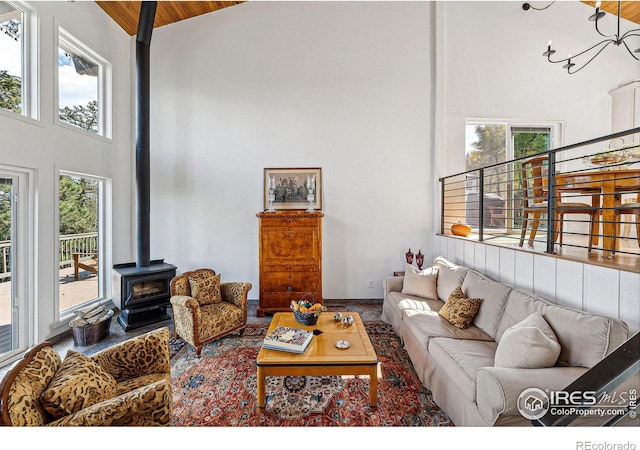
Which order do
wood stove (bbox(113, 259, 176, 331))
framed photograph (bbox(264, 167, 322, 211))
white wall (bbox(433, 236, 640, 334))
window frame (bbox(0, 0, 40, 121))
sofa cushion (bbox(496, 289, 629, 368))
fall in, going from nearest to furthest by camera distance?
sofa cushion (bbox(496, 289, 629, 368)) → white wall (bbox(433, 236, 640, 334)) → window frame (bbox(0, 0, 40, 121)) → wood stove (bbox(113, 259, 176, 331)) → framed photograph (bbox(264, 167, 322, 211))

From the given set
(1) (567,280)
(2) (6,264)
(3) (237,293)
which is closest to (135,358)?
(3) (237,293)

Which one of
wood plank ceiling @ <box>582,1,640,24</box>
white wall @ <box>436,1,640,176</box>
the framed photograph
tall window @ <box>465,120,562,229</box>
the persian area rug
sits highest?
wood plank ceiling @ <box>582,1,640,24</box>

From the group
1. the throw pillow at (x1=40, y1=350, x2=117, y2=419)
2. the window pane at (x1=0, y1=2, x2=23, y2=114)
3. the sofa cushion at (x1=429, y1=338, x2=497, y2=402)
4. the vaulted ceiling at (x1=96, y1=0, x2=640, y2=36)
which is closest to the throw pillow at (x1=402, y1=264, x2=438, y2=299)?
the sofa cushion at (x1=429, y1=338, x2=497, y2=402)

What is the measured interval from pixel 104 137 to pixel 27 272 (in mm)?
2033

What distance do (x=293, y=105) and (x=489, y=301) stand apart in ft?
12.5

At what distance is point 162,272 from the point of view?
12.0 ft

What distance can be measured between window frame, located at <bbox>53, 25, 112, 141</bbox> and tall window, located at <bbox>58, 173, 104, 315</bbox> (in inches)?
26.7

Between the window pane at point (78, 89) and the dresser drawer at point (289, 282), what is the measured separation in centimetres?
323

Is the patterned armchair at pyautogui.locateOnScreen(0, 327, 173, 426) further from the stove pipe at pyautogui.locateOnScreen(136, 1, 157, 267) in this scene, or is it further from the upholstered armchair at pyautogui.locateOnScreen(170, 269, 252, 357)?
the stove pipe at pyautogui.locateOnScreen(136, 1, 157, 267)

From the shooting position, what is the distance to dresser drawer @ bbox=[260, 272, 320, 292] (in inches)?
153

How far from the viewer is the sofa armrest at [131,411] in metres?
1.28

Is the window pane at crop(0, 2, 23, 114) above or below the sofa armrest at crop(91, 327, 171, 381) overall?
above

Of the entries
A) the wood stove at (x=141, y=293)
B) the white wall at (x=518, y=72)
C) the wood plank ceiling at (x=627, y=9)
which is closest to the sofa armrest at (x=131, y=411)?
the wood stove at (x=141, y=293)

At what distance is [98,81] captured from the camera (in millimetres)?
3973
